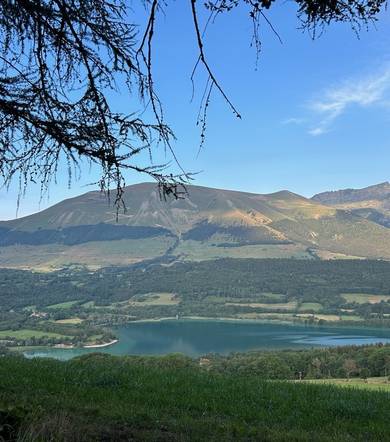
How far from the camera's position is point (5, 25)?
444 cm

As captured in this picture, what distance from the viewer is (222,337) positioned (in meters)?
102

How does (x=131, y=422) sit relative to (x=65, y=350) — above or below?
above

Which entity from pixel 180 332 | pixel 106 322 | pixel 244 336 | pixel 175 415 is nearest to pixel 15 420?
pixel 175 415

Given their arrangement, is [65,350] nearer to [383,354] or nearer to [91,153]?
[383,354]

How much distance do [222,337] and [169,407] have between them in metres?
97.6

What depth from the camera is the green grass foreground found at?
16.4 ft

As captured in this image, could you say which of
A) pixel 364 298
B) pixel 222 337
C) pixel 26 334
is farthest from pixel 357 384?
pixel 364 298

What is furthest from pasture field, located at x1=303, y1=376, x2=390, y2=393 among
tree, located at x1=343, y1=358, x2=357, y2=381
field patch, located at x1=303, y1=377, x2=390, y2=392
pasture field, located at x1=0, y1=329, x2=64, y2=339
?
pasture field, located at x1=0, y1=329, x2=64, y2=339

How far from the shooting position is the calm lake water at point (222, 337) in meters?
83.3

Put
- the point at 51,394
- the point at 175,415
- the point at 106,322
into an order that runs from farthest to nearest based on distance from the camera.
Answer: the point at 106,322 → the point at 51,394 → the point at 175,415

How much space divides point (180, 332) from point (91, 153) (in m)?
111

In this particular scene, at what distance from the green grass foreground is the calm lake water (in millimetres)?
68042

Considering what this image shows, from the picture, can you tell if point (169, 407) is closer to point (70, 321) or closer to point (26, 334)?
point (26, 334)

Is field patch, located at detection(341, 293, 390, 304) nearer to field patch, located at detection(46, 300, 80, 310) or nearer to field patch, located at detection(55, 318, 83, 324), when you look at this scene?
field patch, located at detection(55, 318, 83, 324)
